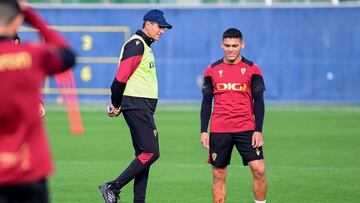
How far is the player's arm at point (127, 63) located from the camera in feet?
35.2

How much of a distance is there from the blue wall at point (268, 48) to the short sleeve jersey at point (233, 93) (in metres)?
25.5

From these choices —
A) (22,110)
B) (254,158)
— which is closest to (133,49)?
(254,158)

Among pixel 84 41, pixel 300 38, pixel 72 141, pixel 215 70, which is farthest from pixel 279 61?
pixel 215 70

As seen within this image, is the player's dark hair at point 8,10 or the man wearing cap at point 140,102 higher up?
the player's dark hair at point 8,10

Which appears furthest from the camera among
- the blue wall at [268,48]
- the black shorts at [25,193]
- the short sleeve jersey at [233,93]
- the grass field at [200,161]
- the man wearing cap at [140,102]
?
the blue wall at [268,48]

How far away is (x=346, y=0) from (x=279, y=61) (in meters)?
3.54

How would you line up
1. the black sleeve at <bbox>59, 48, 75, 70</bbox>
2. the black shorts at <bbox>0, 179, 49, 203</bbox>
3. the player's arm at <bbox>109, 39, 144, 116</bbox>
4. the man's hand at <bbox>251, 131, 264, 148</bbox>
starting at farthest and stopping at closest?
the player's arm at <bbox>109, 39, 144, 116</bbox> → the man's hand at <bbox>251, 131, 264, 148</bbox> → the black sleeve at <bbox>59, 48, 75, 70</bbox> → the black shorts at <bbox>0, 179, 49, 203</bbox>

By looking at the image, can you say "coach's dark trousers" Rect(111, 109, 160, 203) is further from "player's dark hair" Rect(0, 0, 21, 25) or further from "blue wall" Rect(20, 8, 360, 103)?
"blue wall" Rect(20, 8, 360, 103)

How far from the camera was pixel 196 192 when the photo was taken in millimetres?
12719

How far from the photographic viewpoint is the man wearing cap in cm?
1085

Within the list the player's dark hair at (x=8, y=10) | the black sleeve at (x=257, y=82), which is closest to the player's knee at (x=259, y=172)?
the black sleeve at (x=257, y=82)

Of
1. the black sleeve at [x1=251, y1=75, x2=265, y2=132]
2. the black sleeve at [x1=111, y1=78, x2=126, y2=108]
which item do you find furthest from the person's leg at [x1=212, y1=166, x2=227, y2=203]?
the black sleeve at [x1=111, y1=78, x2=126, y2=108]

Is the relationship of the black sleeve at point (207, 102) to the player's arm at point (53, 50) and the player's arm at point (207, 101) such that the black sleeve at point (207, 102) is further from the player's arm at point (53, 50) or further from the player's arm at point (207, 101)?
the player's arm at point (53, 50)

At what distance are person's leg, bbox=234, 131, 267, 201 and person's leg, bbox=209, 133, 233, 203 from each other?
0.12 metres
